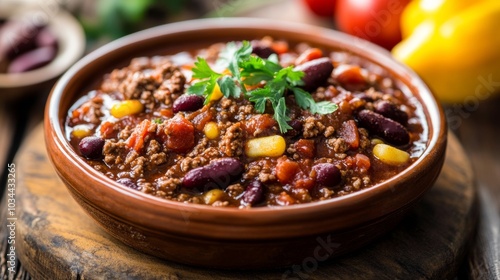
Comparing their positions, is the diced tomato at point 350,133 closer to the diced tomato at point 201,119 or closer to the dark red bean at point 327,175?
the dark red bean at point 327,175

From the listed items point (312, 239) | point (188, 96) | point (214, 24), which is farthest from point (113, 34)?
point (312, 239)

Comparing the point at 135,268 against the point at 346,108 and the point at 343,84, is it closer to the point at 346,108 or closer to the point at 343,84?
the point at 346,108

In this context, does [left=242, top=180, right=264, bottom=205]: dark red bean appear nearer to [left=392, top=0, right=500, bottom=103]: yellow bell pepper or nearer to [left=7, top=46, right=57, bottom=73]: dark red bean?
[left=392, top=0, right=500, bottom=103]: yellow bell pepper

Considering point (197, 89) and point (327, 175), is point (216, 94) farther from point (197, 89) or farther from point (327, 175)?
point (327, 175)

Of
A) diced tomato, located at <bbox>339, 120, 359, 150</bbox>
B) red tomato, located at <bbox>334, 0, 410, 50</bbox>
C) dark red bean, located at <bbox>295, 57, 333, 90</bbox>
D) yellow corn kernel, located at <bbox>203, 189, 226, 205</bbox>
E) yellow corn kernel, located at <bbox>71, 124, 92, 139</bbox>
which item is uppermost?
dark red bean, located at <bbox>295, 57, 333, 90</bbox>

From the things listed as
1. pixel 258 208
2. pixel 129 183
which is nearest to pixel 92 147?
pixel 129 183

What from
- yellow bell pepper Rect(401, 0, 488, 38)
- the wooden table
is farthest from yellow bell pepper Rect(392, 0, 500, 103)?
the wooden table

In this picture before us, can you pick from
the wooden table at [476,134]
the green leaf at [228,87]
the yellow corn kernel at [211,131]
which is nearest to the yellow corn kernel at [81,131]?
the yellow corn kernel at [211,131]
